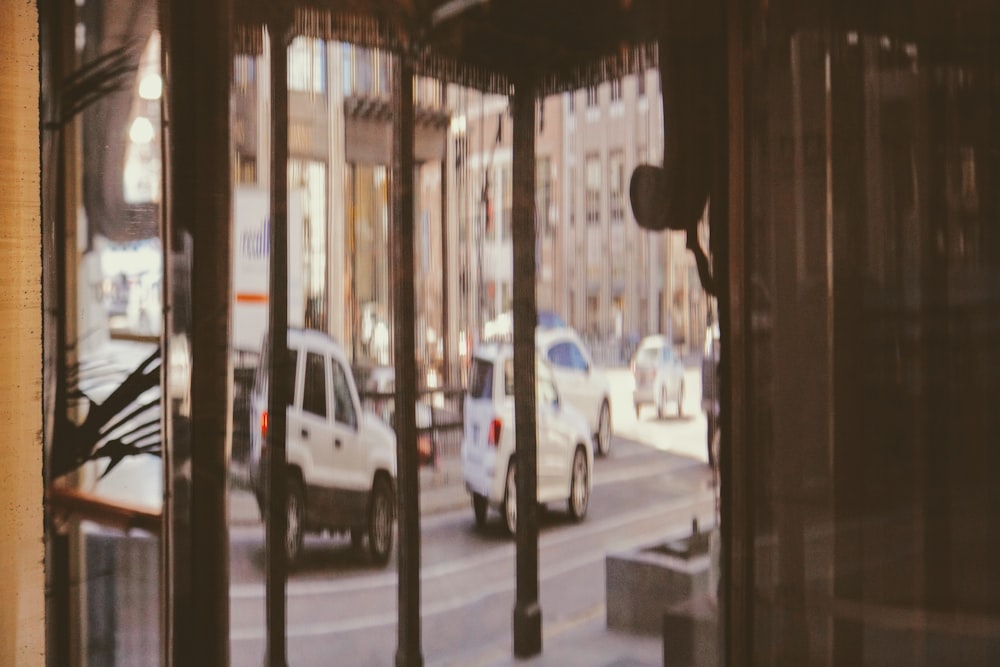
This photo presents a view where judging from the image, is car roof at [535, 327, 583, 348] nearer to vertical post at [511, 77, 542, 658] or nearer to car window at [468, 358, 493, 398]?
vertical post at [511, 77, 542, 658]

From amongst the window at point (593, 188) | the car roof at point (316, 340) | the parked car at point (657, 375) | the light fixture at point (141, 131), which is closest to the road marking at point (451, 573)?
the parked car at point (657, 375)

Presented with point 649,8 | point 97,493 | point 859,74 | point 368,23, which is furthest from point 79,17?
point 859,74

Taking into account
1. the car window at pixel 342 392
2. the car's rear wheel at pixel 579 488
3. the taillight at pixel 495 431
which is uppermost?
the car window at pixel 342 392

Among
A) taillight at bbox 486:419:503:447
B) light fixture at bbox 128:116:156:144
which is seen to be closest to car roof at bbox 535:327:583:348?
taillight at bbox 486:419:503:447

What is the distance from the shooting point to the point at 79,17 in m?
3.37

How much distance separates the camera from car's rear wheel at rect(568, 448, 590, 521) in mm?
2904

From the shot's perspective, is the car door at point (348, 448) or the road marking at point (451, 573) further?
the car door at point (348, 448)

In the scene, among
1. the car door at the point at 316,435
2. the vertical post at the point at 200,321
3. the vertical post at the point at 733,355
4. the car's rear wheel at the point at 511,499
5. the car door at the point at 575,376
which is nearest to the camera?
the vertical post at the point at 733,355

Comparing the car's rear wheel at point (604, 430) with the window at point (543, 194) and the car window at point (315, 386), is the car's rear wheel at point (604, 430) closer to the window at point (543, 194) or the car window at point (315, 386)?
the window at point (543, 194)

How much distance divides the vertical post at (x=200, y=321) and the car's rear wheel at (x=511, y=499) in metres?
1.11

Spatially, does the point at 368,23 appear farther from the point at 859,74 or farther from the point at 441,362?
the point at 859,74

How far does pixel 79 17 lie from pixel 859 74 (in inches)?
116

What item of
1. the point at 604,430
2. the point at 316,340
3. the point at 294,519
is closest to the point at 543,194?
the point at 604,430

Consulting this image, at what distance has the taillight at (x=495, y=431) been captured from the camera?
118 inches
